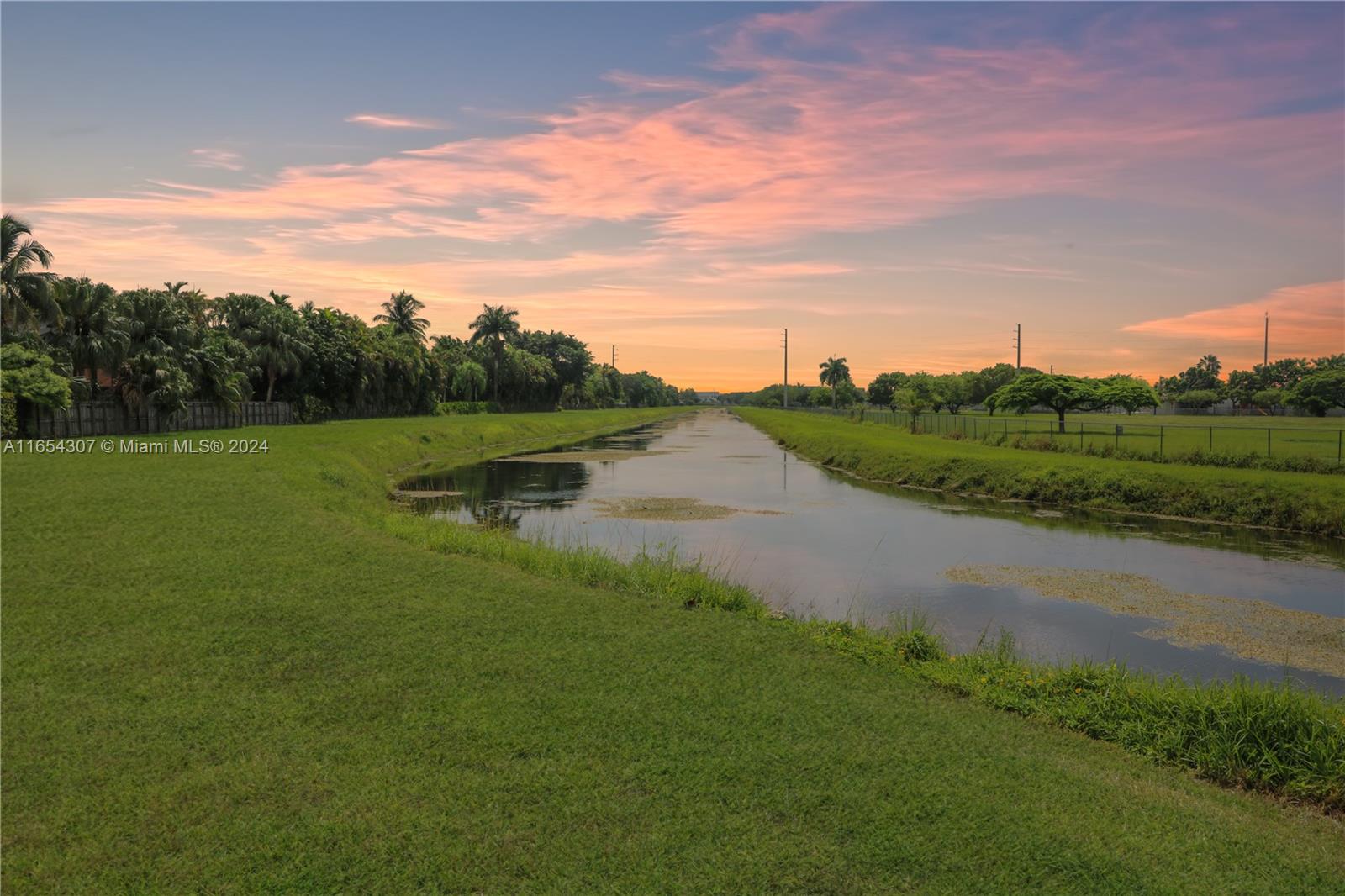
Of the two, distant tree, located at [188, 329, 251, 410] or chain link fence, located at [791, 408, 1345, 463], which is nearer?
chain link fence, located at [791, 408, 1345, 463]

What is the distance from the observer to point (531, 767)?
7.34 meters

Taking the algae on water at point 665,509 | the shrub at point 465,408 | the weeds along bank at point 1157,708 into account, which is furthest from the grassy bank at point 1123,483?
the shrub at point 465,408

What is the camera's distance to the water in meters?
14.6

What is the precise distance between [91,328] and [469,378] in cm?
6401

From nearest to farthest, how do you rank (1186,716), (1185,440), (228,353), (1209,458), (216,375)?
(1186,716) → (1209,458) → (1185,440) → (216,375) → (228,353)

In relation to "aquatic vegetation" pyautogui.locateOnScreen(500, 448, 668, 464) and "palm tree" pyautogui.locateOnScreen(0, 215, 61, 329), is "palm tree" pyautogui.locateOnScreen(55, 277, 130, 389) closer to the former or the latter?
"palm tree" pyautogui.locateOnScreen(0, 215, 61, 329)

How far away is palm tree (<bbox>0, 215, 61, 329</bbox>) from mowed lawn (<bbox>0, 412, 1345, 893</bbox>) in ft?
141

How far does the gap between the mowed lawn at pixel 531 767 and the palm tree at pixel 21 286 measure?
4299 cm

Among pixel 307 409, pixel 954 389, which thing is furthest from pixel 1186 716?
pixel 954 389

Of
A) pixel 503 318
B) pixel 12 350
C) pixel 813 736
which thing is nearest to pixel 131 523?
pixel 813 736

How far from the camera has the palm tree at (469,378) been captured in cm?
11025

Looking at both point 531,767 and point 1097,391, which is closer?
point 531,767

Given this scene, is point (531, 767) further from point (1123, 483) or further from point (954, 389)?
point (954, 389)

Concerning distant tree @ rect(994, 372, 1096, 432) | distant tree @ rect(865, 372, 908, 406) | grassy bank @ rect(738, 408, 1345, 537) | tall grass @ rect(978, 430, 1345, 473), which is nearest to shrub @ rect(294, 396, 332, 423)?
grassy bank @ rect(738, 408, 1345, 537)
